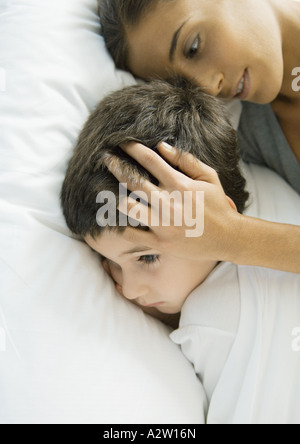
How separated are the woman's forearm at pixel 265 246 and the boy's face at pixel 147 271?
0.09 meters

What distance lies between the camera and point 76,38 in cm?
100

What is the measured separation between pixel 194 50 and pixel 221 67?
0.22 feet

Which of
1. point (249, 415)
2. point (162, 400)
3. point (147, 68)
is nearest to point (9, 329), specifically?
point (162, 400)

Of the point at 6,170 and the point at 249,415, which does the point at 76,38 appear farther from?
the point at 249,415

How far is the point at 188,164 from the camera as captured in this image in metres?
0.78

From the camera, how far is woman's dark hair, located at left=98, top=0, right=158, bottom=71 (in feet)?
3.09

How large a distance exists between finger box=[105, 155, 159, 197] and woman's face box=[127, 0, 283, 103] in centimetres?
32

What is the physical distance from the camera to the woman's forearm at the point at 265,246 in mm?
803
